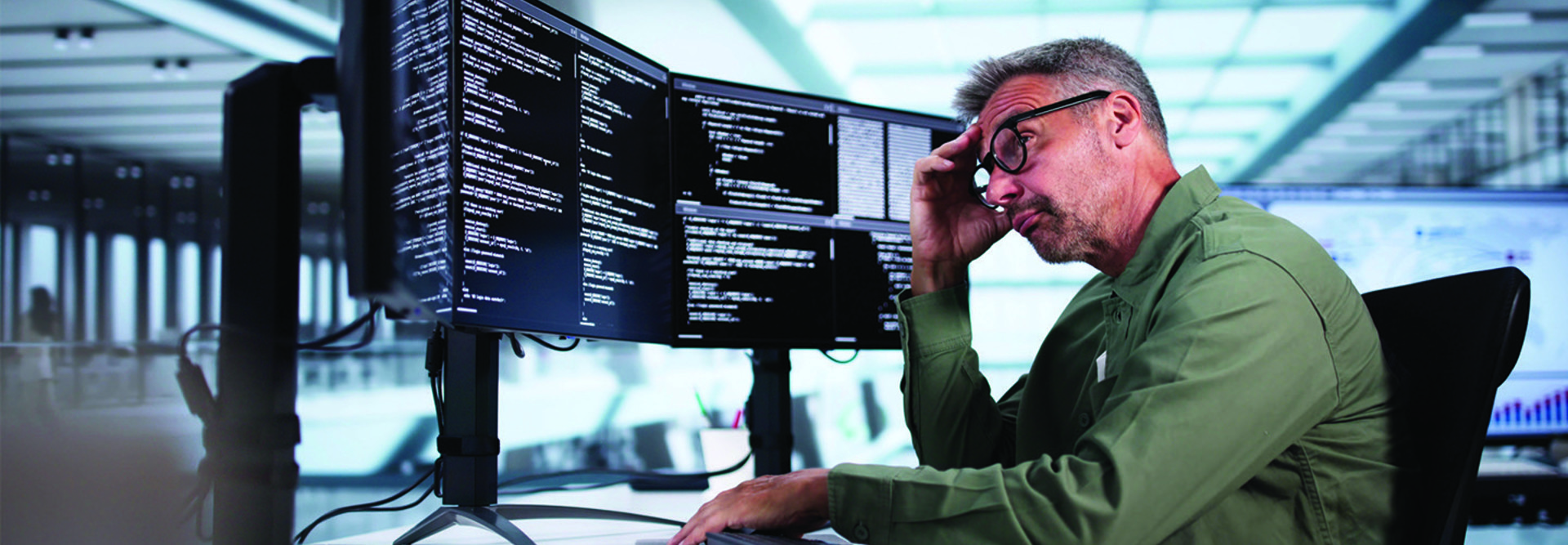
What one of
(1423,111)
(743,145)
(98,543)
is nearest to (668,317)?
(743,145)

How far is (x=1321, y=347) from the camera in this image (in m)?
0.82

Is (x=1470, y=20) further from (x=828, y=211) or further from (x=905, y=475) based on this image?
(x=905, y=475)

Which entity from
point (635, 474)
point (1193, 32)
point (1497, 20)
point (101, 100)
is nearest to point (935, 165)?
point (635, 474)

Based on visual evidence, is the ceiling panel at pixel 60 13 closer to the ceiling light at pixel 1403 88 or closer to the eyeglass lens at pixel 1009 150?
the eyeglass lens at pixel 1009 150

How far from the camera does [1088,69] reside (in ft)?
3.72

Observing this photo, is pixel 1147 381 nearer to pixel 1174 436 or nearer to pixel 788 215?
pixel 1174 436

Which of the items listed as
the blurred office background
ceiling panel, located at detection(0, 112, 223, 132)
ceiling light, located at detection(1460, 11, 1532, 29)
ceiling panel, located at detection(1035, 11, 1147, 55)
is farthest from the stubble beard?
ceiling panel, located at detection(0, 112, 223, 132)

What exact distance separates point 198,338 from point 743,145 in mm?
800

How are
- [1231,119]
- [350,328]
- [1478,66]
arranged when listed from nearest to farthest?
[350,328] < [1478,66] < [1231,119]

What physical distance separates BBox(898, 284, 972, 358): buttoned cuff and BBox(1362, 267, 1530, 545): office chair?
510 millimetres

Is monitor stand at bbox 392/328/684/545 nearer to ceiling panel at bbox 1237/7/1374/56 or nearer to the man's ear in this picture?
the man's ear

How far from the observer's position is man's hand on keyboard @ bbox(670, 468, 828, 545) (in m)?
0.91

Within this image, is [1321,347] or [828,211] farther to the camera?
[828,211]

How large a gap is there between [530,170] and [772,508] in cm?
45
